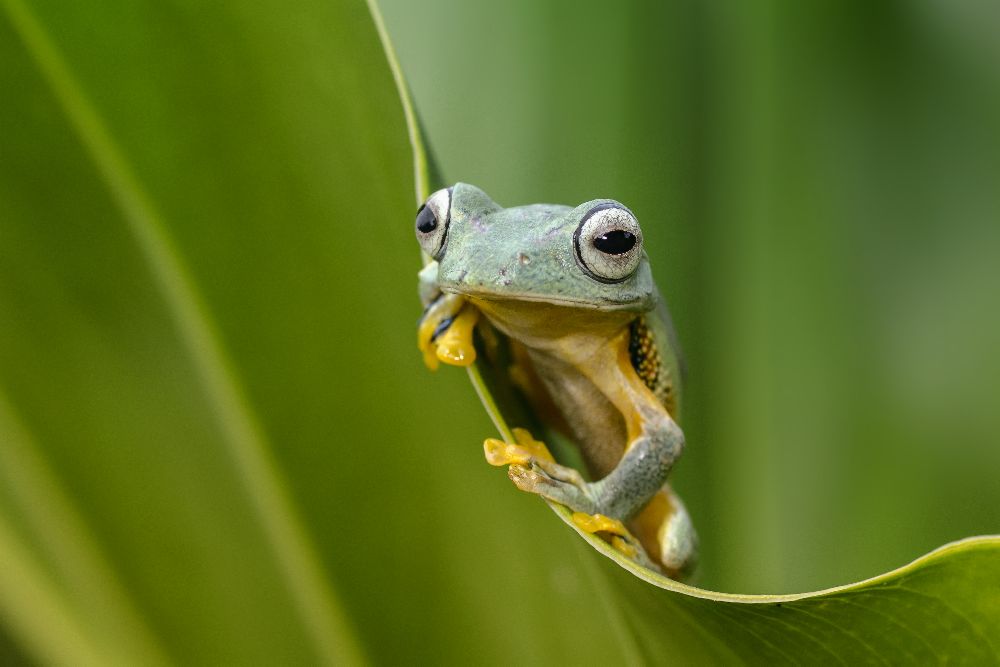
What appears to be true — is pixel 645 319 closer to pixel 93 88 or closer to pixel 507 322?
pixel 507 322

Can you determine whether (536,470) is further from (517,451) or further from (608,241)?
(608,241)

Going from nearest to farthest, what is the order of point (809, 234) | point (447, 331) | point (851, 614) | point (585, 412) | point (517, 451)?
1. point (851, 614)
2. point (517, 451)
3. point (447, 331)
4. point (585, 412)
5. point (809, 234)

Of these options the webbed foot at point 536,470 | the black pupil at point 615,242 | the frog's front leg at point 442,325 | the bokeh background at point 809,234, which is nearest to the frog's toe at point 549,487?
the webbed foot at point 536,470

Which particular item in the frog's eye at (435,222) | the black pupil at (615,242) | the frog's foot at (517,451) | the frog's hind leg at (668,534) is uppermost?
the frog's eye at (435,222)

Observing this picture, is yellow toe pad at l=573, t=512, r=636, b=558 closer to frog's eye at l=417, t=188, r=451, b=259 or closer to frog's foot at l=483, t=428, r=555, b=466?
frog's foot at l=483, t=428, r=555, b=466

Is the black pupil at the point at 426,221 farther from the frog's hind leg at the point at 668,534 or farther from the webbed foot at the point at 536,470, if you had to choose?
the frog's hind leg at the point at 668,534

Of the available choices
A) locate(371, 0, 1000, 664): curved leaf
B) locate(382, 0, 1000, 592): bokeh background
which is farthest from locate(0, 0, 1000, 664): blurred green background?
locate(371, 0, 1000, 664): curved leaf

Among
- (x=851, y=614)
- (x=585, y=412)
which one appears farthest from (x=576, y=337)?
(x=851, y=614)

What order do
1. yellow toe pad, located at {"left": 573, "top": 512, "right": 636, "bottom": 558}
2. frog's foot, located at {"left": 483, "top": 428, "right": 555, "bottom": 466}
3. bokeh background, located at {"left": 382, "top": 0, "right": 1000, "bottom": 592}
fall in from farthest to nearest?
bokeh background, located at {"left": 382, "top": 0, "right": 1000, "bottom": 592} < yellow toe pad, located at {"left": 573, "top": 512, "right": 636, "bottom": 558} < frog's foot, located at {"left": 483, "top": 428, "right": 555, "bottom": 466}
